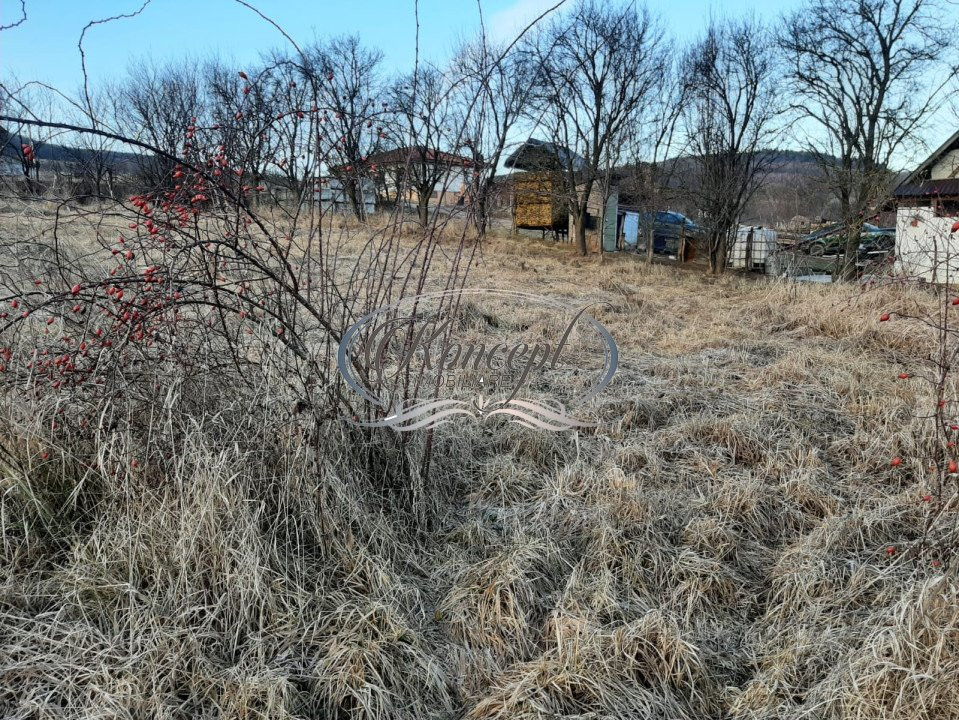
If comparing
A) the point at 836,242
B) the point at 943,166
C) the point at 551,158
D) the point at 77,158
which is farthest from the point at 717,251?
the point at 77,158

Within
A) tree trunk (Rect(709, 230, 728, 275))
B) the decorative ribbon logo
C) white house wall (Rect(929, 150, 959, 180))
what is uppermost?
white house wall (Rect(929, 150, 959, 180))

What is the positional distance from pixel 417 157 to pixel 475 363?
5.83 ft

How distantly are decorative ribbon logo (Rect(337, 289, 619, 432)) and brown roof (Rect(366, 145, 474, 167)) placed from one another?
562 millimetres

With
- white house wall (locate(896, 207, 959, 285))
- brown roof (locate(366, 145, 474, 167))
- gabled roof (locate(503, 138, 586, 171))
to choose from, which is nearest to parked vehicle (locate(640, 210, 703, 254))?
gabled roof (locate(503, 138, 586, 171))

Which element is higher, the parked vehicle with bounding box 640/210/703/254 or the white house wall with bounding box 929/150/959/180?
the white house wall with bounding box 929/150/959/180

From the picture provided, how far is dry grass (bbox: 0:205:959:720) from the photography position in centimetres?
173

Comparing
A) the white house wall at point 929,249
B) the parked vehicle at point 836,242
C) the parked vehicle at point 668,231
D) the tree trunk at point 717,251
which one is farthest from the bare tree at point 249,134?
the parked vehicle at point 668,231

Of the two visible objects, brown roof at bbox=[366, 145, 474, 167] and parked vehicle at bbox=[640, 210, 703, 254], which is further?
parked vehicle at bbox=[640, 210, 703, 254]

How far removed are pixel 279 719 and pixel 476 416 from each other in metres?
2.06

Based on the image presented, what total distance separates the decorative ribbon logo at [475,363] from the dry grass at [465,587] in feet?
1.04

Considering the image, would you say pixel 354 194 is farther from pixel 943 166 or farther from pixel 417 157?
pixel 943 166

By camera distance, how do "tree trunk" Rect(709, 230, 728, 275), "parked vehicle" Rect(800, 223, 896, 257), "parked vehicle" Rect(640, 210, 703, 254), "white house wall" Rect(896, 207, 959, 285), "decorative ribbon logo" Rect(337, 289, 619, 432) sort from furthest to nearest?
1. "parked vehicle" Rect(640, 210, 703, 254)
2. "tree trunk" Rect(709, 230, 728, 275)
3. "parked vehicle" Rect(800, 223, 896, 257)
4. "decorative ribbon logo" Rect(337, 289, 619, 432)
5. "white house wall" Rect(896, 207, 959, 285)

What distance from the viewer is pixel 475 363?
422 centimetres

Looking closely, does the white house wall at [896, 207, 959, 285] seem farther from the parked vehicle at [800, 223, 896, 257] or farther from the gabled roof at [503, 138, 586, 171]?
the gabled roof at [503, 138, 586, 171]
